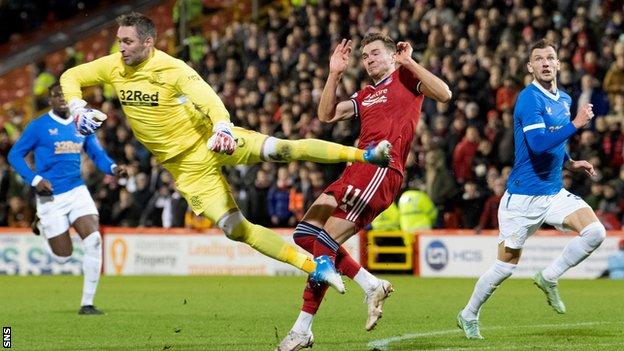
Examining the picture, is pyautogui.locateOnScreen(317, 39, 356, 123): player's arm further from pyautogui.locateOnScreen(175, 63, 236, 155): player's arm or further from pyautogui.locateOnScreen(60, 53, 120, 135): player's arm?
pyautogui.locateOnScreen(60, 53, 120, 135): player's arm

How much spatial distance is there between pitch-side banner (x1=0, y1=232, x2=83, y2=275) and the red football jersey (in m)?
14.1

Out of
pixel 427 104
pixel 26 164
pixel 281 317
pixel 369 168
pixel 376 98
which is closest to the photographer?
pixel 369 168

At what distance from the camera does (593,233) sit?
37.1ft

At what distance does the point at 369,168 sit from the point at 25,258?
1474 cm

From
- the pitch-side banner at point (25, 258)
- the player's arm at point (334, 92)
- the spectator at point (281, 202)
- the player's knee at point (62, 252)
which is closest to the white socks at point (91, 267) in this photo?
the player's knee at point (62, 252)

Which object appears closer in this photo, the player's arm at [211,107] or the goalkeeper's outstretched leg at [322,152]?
the player's arm at [211,107]

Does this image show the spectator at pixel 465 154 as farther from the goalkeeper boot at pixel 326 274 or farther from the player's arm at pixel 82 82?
the goalkeeper boot at pixel 326 274

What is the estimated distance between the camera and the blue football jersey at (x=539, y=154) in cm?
1123

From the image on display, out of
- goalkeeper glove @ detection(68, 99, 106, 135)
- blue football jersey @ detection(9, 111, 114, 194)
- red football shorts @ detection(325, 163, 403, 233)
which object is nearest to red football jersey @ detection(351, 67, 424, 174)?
red football shorts @ detection(325, 163, 403, 233)

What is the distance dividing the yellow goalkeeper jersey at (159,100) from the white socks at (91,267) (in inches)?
159

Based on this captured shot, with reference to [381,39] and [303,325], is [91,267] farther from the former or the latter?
[381,39]

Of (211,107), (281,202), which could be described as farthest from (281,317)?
(281,202)

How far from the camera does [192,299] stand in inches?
672

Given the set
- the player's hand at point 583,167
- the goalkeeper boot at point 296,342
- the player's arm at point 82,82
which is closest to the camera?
the goalkeeper boot at point 296,342
